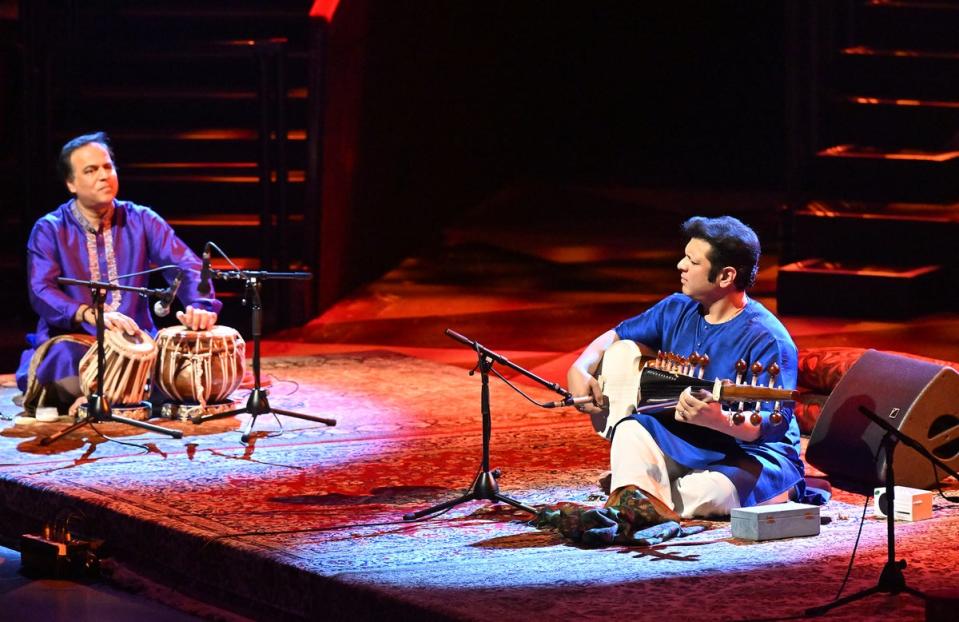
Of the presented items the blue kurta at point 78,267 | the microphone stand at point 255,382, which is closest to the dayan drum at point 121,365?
the blue kurta at point 78,267

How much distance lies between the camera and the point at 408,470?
5906 millimetres

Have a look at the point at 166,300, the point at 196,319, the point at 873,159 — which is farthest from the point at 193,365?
the point at 873,159

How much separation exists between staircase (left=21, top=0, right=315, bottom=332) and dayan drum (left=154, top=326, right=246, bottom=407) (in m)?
2.41

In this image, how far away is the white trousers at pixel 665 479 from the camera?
16.7ft

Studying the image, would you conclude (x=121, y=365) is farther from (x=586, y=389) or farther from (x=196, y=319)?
(x=586, y=389)

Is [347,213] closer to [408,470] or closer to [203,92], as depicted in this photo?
[203,92]

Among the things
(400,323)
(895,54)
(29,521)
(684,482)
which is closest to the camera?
(684,482)

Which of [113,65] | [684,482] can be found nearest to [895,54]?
[113,65]

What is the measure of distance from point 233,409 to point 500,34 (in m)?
6.40

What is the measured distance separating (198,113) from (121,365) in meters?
3.91

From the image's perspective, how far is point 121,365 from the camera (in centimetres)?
681

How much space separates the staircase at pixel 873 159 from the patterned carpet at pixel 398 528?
2.93 metres

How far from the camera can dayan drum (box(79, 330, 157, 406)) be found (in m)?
6.77

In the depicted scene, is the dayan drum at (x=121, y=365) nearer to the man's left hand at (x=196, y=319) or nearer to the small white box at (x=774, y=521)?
the man's left hand at (x=196, y=319)
